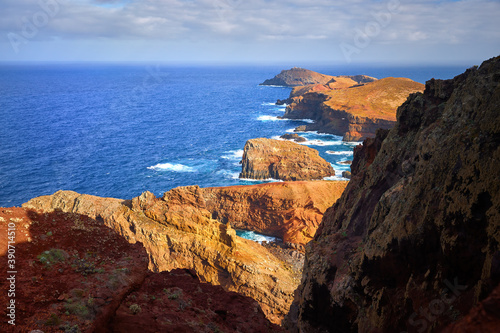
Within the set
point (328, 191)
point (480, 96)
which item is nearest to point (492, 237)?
point (480, 96)

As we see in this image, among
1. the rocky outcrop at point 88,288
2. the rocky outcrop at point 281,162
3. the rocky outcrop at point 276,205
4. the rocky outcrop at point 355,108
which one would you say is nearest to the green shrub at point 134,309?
the rocky outcrop at point 88,288

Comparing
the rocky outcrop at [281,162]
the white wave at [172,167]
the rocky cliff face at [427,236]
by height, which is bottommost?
the white wave at [172,167]

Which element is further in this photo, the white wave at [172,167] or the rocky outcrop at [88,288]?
the white wave at [172,167]

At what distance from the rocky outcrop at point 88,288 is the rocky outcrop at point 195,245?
18309mm

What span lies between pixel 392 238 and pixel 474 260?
135 inches

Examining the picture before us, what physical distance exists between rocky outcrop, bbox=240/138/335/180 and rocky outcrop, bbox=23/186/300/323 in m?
39.6

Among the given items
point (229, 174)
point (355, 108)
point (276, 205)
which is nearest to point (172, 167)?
point (229, 174)

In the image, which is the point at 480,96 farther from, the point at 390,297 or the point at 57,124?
the point at 57,124

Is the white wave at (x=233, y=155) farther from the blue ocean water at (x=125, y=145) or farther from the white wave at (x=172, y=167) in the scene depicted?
the white wave at (x=172, y=167)

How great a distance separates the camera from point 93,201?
133ft

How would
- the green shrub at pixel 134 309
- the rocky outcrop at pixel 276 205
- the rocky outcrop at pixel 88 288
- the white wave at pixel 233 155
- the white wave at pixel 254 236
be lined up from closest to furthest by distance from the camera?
the rocky outcrop at pixel 88 288 < the green shrub at pixel 134 309 < the rocky outcrop at pixel 276 205 < the white wave at pixel 254 236 < the white wave at pixel 233 155

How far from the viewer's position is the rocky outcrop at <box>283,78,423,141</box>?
371 feet

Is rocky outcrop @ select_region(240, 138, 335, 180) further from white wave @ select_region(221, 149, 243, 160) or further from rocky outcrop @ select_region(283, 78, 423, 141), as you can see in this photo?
rocky outcrop @ select_region(283, 78, 423, 141)

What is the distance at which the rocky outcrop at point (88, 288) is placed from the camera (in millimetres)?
10719
